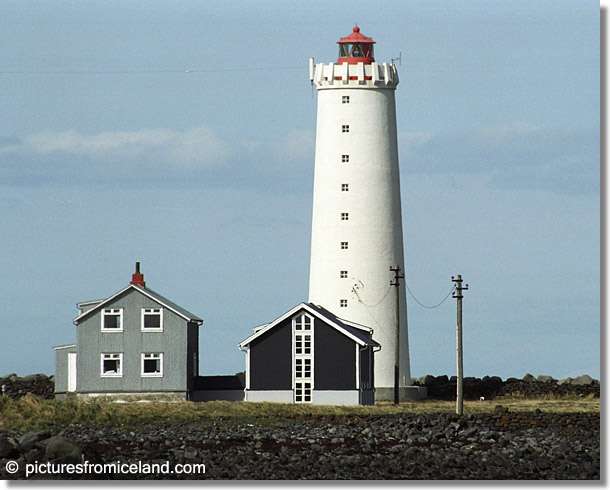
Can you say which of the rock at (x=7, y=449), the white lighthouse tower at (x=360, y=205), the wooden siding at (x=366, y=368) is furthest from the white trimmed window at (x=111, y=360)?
the rock at (x=7, y=449)

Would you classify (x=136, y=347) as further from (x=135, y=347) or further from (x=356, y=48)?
(x=356, y=48)

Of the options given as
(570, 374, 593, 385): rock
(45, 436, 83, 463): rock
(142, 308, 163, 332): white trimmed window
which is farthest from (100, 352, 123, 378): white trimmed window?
(570, 374, 593, 385): rock

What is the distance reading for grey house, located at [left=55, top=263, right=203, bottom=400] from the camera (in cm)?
4316

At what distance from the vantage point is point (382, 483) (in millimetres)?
24484

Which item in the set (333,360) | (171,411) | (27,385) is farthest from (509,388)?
(27,385)

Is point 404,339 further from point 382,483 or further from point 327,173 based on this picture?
point 382,483

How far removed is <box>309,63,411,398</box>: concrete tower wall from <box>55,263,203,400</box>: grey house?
7038 mm

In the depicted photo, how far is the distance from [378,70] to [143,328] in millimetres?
12686

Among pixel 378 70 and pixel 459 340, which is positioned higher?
pixel 378 70

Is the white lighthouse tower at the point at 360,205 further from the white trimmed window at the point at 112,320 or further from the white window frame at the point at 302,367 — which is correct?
the white trimmed window at the point at 112,320

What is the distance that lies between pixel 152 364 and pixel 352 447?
14.5m

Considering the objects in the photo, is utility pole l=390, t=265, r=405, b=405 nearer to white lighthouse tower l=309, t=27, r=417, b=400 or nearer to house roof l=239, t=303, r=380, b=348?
white lighthouse tower l=309, t=27, r=417, b=400


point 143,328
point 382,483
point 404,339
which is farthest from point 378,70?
point 382,483

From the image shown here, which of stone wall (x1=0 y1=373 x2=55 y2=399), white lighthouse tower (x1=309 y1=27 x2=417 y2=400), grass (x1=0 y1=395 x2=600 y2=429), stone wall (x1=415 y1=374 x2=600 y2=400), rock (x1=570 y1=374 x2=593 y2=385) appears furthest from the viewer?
rock (x1=570 y1=374 x2=593 y2=385)
